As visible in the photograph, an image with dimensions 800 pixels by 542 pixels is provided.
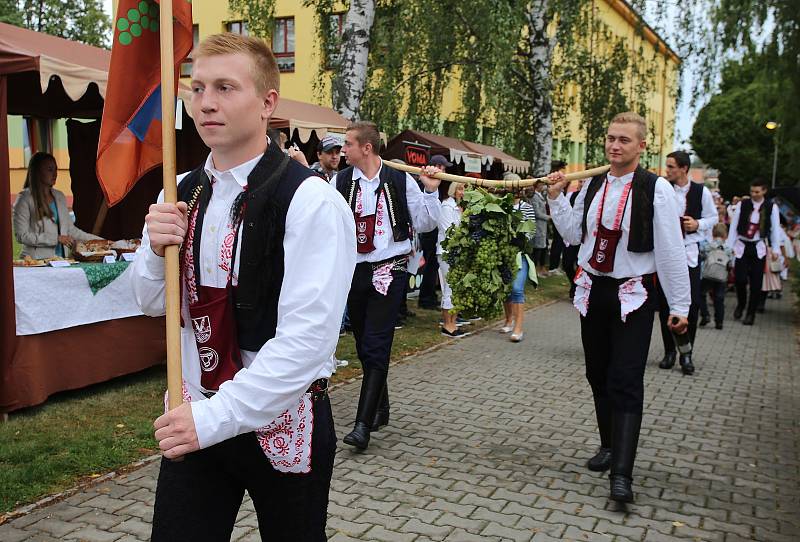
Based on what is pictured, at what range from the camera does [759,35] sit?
15.4 m

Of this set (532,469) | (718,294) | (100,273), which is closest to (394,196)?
(532,469)

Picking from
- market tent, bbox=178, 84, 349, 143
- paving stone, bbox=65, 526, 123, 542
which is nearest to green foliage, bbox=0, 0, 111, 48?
market tent, bbox=178, 84, 349, 143

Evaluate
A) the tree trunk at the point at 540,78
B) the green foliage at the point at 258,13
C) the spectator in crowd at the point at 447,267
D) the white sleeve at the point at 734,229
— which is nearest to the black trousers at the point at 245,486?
the spectator in crowd at the point at 447,267

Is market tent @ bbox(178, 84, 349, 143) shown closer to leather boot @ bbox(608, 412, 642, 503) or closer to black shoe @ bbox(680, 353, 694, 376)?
black shoe @ bbox(680, 353, 694, 376)

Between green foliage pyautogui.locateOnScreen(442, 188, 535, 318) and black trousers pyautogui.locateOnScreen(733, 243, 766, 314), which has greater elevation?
green foliage pyautogui.locateOnScreen(442, 188, 535, 318)

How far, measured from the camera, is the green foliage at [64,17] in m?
34.3

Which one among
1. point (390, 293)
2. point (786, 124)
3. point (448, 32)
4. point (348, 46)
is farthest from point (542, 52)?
point (390, 293)

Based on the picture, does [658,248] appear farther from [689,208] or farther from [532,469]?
[689,208]

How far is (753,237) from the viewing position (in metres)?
12.6

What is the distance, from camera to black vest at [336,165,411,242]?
18.6 feet

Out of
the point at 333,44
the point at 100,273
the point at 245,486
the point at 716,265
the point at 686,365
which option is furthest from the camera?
the point at 333,44

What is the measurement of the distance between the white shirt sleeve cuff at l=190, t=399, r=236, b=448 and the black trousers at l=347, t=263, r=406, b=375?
3.66 meters

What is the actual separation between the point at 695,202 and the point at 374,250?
13.4ft

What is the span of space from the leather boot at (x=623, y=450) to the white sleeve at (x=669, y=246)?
2.63 feet
